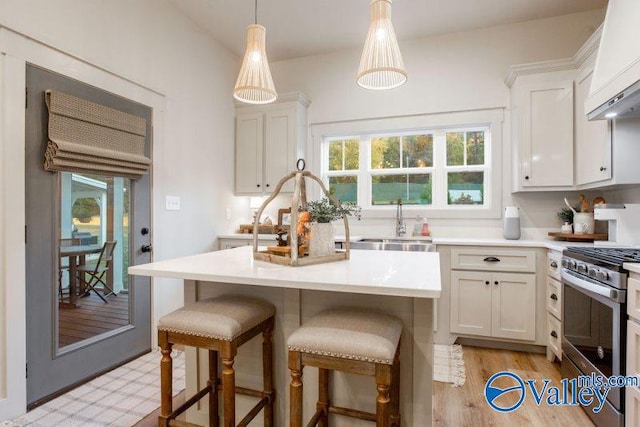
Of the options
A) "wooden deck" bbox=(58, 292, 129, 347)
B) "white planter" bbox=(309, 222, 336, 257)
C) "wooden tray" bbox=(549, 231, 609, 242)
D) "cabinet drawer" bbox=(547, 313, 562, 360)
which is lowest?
"cabinet drawer" bbox=(547, 313, 562, 360)

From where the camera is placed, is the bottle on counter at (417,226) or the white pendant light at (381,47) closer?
the white pendant light at (381,47)

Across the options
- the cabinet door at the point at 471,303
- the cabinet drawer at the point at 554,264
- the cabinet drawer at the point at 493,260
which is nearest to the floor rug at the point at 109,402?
the cabinet door at the point at 471,303

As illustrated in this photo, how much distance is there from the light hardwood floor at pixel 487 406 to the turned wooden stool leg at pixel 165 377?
0.57 meters

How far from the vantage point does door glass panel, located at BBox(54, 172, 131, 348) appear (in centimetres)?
224

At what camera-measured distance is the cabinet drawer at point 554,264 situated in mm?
2521

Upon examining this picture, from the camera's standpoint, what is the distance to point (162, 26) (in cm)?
304

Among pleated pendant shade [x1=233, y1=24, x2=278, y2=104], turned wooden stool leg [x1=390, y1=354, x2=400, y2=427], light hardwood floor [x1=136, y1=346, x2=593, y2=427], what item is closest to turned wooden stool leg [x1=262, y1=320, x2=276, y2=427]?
turned wooden stool leg [x1=390, y1=354, x2=400, y2=427]

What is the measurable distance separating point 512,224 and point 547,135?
0.83 metres

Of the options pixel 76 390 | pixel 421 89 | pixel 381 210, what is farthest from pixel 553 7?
pixel 76 390

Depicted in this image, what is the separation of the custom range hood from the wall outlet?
3.33 m

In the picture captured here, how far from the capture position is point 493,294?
288 cm

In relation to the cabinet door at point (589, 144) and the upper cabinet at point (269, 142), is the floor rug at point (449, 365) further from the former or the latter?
the upper cabinet at point (269, 142)

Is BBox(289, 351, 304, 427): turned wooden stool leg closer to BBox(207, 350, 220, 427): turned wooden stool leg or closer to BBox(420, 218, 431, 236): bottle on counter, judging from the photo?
BBox(207, 350, 220, 427): turned wooden stool leg

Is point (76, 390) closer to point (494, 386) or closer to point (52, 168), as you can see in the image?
point (52, 168)
